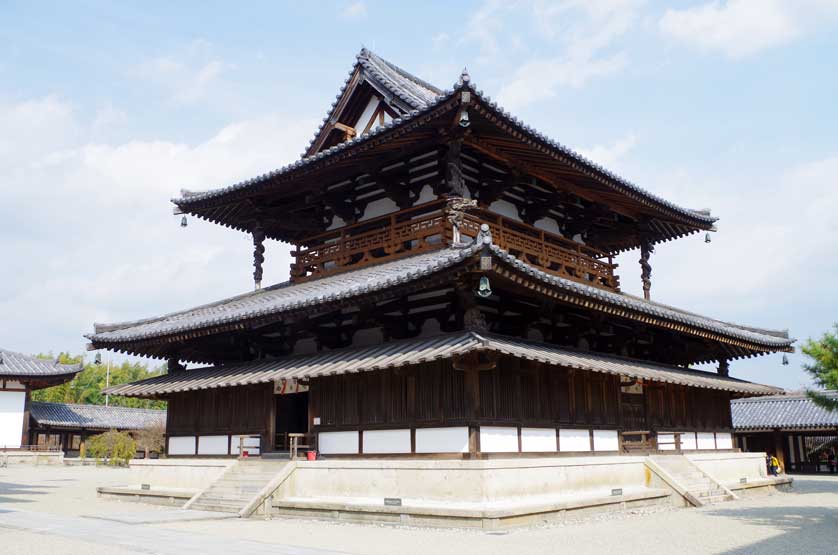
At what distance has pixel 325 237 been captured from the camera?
23328 mm

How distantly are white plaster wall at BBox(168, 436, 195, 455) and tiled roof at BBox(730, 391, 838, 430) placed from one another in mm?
34992

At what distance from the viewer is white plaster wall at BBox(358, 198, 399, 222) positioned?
21.8 meters

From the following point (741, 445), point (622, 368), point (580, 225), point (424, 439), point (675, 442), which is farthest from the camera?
point (741, 445)

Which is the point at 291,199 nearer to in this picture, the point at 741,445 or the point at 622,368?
the point at 622,368

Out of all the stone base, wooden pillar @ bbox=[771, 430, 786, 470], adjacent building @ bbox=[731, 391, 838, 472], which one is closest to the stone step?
the stone base

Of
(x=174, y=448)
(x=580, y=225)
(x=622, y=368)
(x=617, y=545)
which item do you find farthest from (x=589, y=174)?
(x=174, y=448)

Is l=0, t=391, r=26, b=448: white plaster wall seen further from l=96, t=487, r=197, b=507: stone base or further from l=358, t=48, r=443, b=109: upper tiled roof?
l=358, t=48, r=443, b=109: upper tiled roof

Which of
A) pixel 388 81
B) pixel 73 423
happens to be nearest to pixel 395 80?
pixel 388 81

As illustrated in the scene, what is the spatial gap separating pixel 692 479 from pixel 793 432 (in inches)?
1114

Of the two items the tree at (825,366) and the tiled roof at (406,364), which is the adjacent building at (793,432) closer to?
the tiled roof at (406,364)

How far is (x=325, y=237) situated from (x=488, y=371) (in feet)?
29.1

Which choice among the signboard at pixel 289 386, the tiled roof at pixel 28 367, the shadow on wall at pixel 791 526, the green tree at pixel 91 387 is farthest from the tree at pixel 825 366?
the green tree at pixel 91 387

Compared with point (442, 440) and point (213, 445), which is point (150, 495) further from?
point (442, 440)

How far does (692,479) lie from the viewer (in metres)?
21.4
